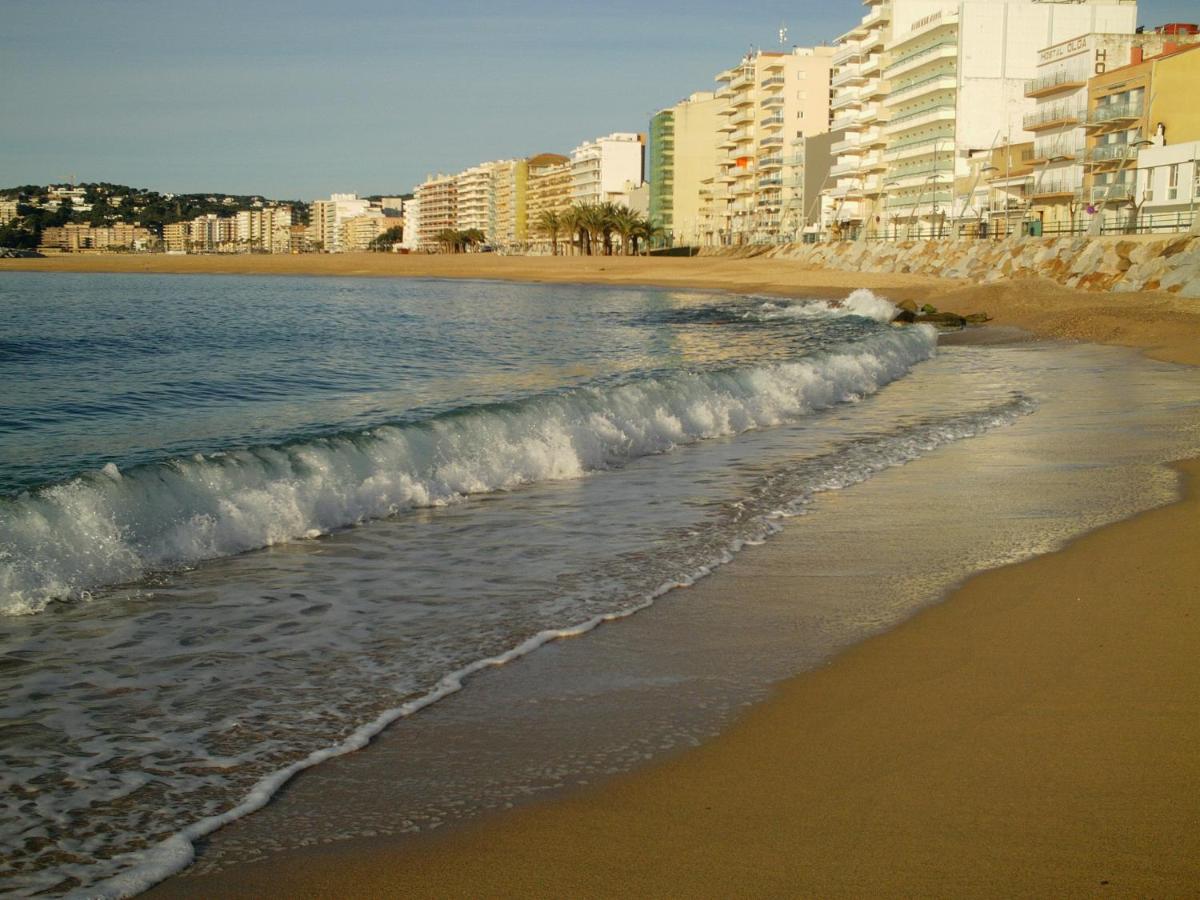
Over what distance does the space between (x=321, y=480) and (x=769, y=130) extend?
115355 mm

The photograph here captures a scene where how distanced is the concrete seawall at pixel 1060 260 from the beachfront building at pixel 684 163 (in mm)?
71076

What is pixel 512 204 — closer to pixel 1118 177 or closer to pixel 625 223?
pixel 625 223

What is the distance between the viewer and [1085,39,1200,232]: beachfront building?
44.8 m

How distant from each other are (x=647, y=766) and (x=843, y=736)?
0.71m

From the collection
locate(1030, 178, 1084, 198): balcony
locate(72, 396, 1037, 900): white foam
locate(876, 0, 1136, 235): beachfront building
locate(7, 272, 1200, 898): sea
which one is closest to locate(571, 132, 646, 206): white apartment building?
locate(876, 0, 1136, 235): beachfront building

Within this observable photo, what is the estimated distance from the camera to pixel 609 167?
538ft

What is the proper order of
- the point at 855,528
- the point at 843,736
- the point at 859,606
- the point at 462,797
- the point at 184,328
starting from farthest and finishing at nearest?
the point at 184,328
the point at 855,528
the point at 859,606
the point at 843,736
the point at 462,797

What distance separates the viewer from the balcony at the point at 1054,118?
5634 centimetres

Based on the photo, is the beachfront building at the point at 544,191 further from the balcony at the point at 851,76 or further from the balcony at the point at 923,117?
the balcony at the point at 923,117

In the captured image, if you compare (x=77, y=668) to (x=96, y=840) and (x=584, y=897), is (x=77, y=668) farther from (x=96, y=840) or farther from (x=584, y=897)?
(x=584, y=897)

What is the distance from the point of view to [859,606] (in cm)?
571

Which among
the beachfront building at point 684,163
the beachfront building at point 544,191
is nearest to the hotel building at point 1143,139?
the beachfront building at point 684,163

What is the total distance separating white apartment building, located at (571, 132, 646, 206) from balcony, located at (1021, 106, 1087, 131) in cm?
10050

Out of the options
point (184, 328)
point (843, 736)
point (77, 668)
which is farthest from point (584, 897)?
point (184, 328)
